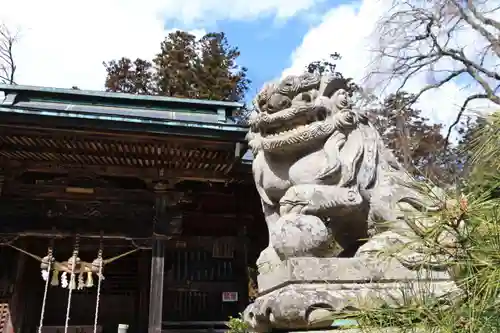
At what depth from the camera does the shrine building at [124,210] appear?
20.6ft

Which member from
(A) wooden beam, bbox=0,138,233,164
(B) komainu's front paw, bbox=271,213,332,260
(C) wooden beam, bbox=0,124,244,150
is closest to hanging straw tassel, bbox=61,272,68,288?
(A) wooden beam, bbox=0,138,233,164

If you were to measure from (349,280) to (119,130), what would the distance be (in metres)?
4.14

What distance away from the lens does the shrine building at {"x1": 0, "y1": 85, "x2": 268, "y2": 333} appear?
20.6 feet

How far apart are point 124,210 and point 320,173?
4975mm

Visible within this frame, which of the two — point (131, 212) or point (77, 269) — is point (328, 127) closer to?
point (131, 212)

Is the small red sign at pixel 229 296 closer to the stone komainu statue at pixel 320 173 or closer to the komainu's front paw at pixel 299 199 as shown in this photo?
Answer: the stone komainu statue at pixel 320 173

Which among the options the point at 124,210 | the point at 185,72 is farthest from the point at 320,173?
the point at 185,72

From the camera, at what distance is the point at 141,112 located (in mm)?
7957

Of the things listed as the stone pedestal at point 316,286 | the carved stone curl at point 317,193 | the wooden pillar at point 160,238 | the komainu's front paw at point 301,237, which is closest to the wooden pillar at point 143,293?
the wooden pillar at point 160,238

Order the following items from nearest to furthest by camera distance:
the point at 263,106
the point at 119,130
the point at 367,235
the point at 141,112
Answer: the point at 367,235
the point at 263,106
the point at 119,130
the point at 141,112

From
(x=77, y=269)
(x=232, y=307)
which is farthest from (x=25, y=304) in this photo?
(x=232, y=307)

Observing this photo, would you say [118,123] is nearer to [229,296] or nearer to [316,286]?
[229,296]

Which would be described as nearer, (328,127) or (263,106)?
(328,127)

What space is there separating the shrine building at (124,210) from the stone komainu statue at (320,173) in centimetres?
285
